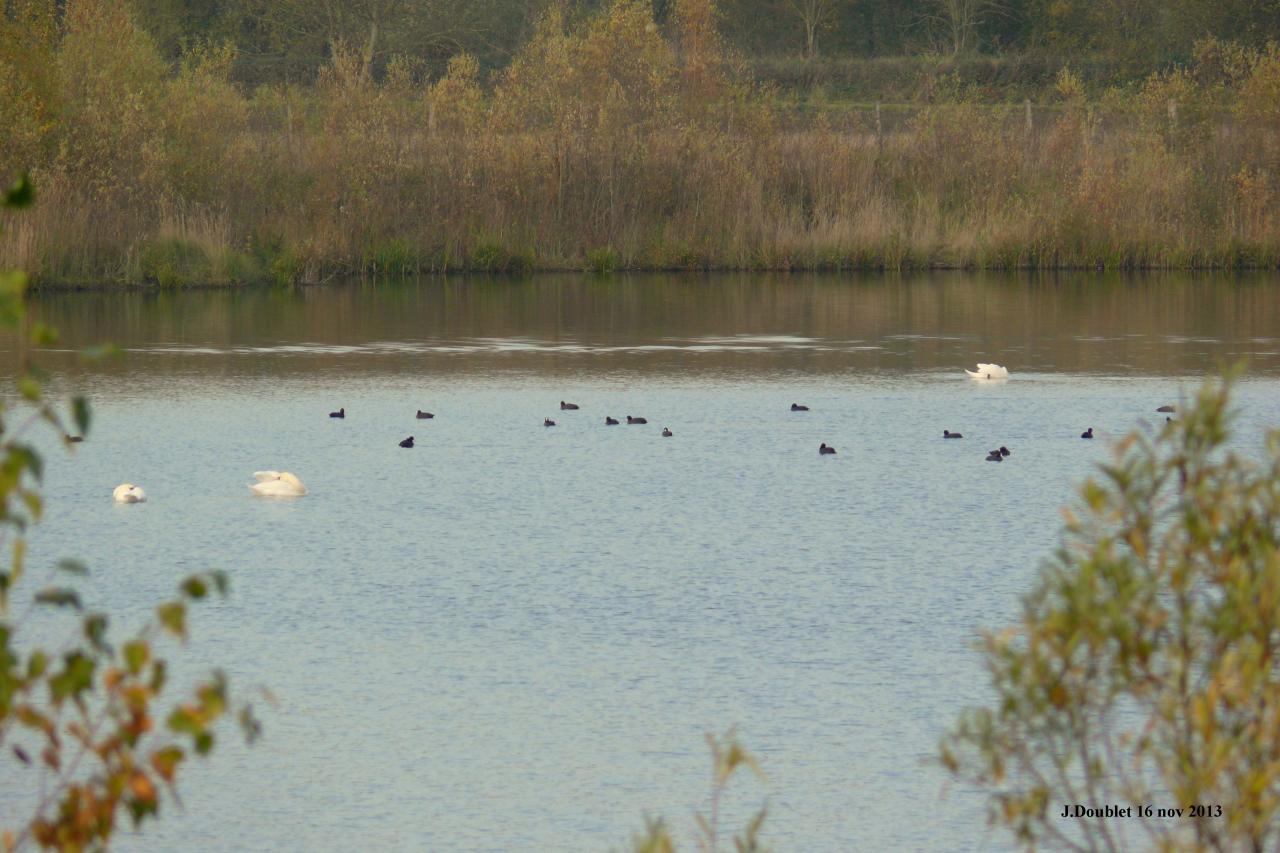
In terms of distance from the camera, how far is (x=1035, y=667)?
4160mm

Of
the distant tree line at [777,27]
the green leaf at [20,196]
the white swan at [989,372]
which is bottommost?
the white swan at [989,372]

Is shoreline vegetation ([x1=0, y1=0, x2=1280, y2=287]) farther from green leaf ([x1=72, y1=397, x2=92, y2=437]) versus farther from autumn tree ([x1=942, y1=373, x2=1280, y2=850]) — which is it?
green leaf ([x1=72, y1=397, x2=92, y2=437])

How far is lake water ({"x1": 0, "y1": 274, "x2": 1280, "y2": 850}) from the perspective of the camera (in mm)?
6621

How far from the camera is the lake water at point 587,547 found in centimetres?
662

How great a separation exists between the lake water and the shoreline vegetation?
23.5ft

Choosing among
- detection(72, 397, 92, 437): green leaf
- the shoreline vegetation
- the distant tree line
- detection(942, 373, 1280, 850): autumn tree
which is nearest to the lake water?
detection(942, 373, 1280, 850): autumn tree

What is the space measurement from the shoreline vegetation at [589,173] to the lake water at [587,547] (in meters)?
7.16

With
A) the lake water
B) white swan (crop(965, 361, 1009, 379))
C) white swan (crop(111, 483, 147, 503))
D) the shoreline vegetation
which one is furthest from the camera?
the shoreline vegetation

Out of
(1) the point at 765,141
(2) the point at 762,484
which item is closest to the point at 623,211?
(1) the point at 765,141

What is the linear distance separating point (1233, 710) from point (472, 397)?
520 inches

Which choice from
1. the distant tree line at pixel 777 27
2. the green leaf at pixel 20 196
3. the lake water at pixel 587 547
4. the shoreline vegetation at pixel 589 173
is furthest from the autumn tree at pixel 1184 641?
the distant tree line at pixel 777 27

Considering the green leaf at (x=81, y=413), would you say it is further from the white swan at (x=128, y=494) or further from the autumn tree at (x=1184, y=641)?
the white swan at (x=128, y=494)

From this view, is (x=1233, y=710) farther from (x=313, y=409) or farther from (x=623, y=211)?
(x=623, y=211)

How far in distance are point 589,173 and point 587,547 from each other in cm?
2256
